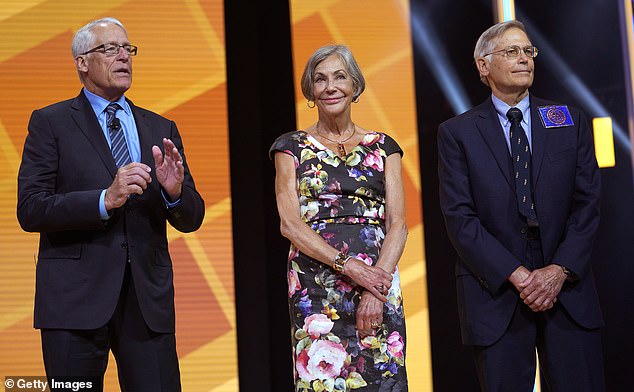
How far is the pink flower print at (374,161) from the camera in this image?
10.4 ft

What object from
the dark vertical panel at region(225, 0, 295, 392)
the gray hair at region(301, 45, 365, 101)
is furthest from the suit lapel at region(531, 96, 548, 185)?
the dark vertical panel at region(225, 0, 295, 392)

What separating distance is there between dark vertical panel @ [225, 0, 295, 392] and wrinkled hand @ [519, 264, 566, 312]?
1.58m

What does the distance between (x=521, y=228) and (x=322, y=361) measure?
865mm

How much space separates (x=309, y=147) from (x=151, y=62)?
4.89ft

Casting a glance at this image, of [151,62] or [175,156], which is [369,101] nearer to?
[151,62]

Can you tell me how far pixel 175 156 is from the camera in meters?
2.87

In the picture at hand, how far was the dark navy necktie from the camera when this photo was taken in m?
3.12

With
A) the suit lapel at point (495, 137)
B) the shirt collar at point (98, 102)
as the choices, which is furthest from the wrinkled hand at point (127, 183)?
the suit lapel at point (495, 137)

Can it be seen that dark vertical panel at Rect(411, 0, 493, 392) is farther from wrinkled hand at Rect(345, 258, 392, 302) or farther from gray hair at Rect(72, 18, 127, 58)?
gray hair at Rect(72, 18, 127, 58)

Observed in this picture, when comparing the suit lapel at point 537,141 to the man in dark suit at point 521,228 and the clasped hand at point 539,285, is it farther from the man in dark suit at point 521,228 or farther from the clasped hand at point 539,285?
the clasped hand at point 539,285

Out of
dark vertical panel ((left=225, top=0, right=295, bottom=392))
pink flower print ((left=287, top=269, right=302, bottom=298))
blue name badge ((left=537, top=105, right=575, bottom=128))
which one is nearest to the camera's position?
pink flower print ((left=287, top=269, right=302, bottom=298))

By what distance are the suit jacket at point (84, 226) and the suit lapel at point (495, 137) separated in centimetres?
111

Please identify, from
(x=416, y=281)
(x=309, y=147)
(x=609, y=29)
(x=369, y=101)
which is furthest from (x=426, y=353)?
(x=609, y=29)

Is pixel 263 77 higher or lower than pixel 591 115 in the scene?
higher
